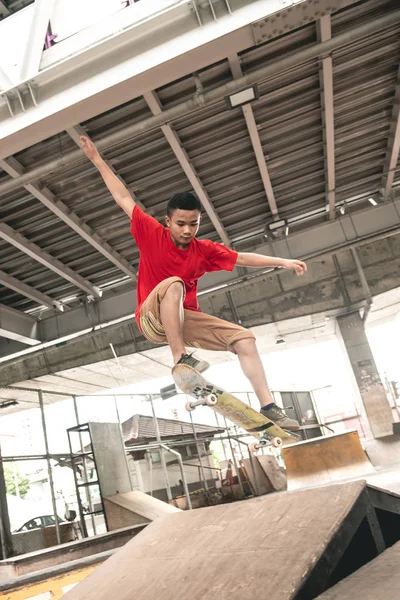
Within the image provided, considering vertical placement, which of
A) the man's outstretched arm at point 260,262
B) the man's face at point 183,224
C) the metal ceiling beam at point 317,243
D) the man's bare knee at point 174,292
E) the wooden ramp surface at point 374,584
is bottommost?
the wooden ramp surface at point 374,584

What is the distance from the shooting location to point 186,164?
7.94m

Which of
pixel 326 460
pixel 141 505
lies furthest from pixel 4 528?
pixel 326 460

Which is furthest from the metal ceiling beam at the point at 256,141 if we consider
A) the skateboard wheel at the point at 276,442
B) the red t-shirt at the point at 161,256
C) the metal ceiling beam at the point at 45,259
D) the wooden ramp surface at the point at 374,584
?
the wooden ramp surface at the point at 374,584

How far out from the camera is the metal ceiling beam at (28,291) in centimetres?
1059

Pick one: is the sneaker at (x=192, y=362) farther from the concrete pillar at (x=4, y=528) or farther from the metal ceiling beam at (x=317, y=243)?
the concrete pillar at (x=4, y=528)

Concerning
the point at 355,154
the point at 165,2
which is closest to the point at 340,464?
the point at 355,154

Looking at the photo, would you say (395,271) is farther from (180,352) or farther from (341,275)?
(180,352)

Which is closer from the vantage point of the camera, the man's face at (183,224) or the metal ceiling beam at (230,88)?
the man's face at (183,224)

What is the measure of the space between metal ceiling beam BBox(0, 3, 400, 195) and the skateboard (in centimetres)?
408

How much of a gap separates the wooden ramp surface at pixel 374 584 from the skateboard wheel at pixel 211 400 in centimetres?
150

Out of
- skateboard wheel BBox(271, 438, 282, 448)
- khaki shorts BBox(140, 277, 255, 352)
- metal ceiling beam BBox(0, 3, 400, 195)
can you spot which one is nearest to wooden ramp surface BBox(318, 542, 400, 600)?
skateboard wheel BBox(271, 438, 282, 448)

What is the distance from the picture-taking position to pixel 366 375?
13523 mm

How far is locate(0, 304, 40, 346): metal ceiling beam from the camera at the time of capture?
38.0ft

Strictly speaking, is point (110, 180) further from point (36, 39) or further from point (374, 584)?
point (374, 584)
